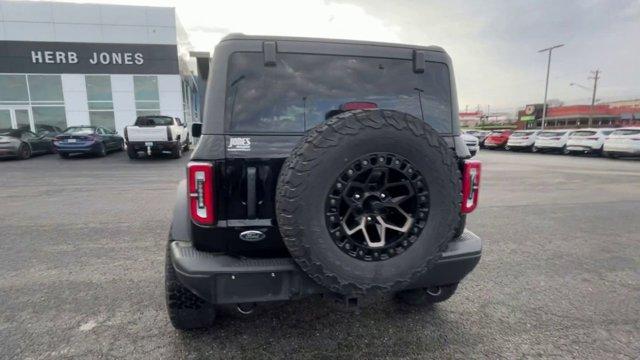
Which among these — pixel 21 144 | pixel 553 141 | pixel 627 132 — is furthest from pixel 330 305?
pixel 553 141

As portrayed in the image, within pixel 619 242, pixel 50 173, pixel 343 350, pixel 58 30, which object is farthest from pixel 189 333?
pixel 58 30

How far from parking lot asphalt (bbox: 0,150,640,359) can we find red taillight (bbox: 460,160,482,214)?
97 centimetres

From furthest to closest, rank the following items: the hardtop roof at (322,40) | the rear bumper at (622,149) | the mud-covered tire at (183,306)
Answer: the rear bumper at (622,149), the mud-covered tire at (183,306), the hardtop roof at (322,40)

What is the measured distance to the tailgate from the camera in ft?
42.7

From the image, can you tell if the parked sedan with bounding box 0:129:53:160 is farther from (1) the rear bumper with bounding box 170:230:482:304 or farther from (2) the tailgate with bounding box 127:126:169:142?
(1) the rear bumper with bounding box 170:230:482:304

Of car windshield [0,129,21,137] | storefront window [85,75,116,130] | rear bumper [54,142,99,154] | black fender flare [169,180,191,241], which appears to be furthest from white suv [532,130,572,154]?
car windshield [0,129,21,137]

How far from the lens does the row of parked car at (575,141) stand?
16.3 metres

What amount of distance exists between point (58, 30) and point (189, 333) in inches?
920

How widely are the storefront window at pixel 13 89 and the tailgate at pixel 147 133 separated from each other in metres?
12.1

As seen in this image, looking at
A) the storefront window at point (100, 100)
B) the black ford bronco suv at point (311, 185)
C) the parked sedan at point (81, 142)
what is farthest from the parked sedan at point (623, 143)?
the storefront window at point (100, 100)

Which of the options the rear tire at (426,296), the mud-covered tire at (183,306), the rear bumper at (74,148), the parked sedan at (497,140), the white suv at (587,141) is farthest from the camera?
the parked sedan at (497,140)

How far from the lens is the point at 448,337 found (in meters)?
2.57

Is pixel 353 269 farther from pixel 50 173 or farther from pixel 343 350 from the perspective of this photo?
pixel 50 173

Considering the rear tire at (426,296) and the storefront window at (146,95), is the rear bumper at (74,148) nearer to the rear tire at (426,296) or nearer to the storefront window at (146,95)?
the storefront window at (146,95)
